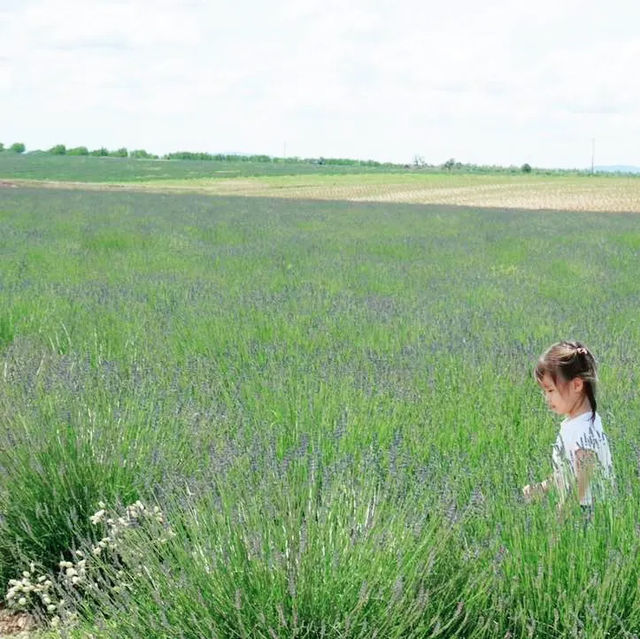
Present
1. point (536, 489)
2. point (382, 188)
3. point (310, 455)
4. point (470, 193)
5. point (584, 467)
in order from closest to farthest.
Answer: point (536, 489) < point (584, 467) < point (310, 455) < point (470, 193) < point (382, 188)

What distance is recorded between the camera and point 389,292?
329 inches

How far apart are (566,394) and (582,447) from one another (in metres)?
0.61

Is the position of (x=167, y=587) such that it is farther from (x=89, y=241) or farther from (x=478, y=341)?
(x=89, y=241)

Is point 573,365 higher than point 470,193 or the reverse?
the reverse

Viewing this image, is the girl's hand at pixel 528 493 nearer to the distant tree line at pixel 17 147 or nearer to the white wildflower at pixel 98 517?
the white wildflower at pixel 98 517

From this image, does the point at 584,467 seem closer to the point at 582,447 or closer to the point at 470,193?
the point at 582,447

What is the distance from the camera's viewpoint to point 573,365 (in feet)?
11.1

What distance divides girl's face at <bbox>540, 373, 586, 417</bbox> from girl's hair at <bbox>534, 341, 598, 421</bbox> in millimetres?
19

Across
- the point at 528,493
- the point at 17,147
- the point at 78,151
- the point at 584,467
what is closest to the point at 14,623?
the point at 528,493

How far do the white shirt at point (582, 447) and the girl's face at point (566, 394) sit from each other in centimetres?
5

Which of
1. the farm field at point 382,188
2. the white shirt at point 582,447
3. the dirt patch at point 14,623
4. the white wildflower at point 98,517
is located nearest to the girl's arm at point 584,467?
the white shirt at point 582,447

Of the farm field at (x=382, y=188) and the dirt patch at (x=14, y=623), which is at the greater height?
the farm field at (x=382, y=188)

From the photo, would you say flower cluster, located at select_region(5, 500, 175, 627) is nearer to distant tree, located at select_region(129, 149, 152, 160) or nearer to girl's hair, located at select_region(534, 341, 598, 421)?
girl's hair, located at select_region(534, 341, 598, 421)

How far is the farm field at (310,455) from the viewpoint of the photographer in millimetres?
2377
